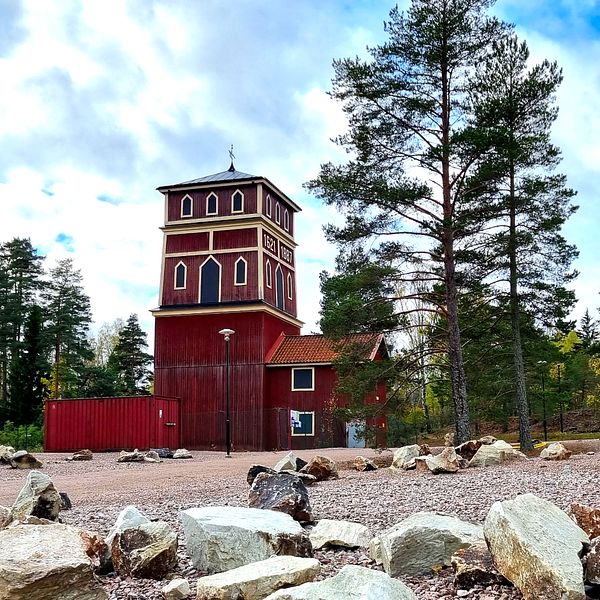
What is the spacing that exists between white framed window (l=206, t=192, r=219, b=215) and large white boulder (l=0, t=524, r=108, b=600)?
3428 centimetres

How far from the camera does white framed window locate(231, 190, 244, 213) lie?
38250mm

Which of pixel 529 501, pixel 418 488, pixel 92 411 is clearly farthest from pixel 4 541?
pixel 92 411

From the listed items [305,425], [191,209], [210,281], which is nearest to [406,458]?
[305,425]

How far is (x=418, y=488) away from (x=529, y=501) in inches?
229

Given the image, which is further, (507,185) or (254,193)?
(254,193)

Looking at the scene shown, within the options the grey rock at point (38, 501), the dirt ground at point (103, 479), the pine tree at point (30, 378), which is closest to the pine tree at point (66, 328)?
the pine tree at point (30, 378)

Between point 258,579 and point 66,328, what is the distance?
55724 mm

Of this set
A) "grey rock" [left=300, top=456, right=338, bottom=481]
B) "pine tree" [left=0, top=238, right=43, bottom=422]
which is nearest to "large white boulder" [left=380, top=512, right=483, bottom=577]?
"grey rock" [left=300, top=456, right=338, bottom=481]

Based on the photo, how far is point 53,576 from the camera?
14.7 ft

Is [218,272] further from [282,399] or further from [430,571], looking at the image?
[430,571]

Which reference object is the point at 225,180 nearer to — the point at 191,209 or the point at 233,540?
the point at 191,209

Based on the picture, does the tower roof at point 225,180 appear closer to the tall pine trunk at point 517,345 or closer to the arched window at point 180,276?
the arched window at point 180,276

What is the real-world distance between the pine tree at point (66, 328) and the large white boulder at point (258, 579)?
4999 centimetres

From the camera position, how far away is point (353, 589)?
3.76m
